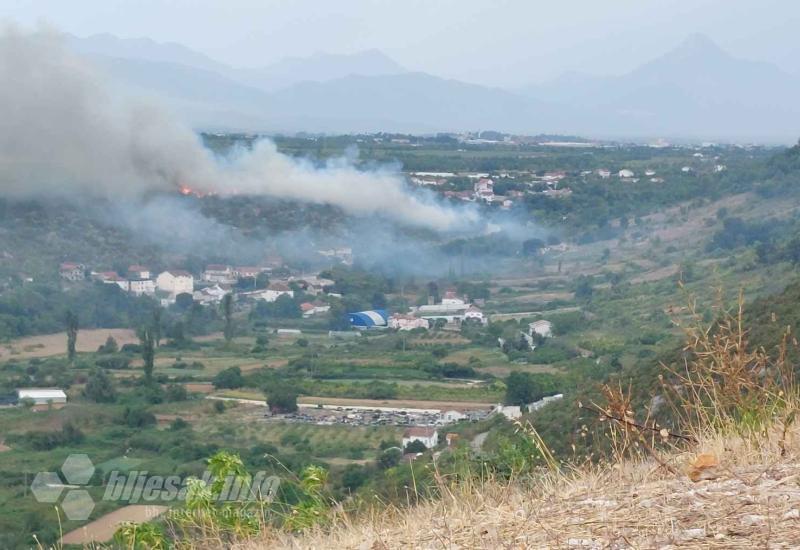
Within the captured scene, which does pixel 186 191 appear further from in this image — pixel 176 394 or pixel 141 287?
pixel 176 394

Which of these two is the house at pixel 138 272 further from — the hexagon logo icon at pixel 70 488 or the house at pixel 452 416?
the hexagon logo icon at pixel 70 488

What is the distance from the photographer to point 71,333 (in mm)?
34094

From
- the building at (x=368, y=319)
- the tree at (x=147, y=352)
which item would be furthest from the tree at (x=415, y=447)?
the building at (x=368, y=319)

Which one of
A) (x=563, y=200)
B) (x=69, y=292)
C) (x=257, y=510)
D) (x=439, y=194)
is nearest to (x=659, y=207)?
(x=563, y=200)

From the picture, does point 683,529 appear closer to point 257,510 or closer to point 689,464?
point 689,464

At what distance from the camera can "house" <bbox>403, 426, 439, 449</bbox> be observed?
64.1ft

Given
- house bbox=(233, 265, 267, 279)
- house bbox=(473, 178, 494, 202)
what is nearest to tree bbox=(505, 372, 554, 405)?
house bbox=(233, 265, 267, 279)

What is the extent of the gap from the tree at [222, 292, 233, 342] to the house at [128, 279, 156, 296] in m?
3.70

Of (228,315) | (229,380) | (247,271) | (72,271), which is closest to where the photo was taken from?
(229,380)

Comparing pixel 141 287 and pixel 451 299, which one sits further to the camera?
pixel 451 299

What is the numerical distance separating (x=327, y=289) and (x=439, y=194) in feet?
54.3

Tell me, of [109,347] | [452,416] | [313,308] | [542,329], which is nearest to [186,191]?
[313,308]

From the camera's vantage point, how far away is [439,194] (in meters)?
62.4

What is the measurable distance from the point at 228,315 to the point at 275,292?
668 cm
